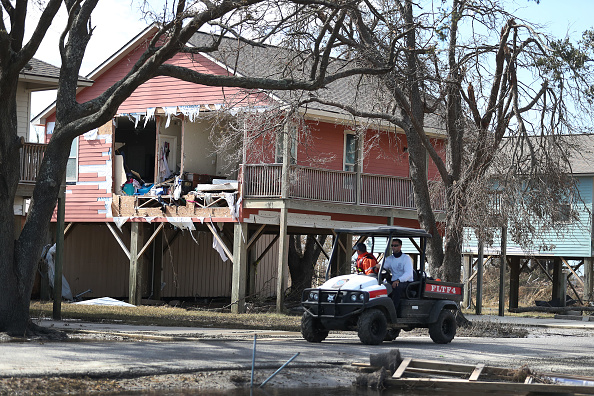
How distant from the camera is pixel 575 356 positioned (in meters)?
15.4

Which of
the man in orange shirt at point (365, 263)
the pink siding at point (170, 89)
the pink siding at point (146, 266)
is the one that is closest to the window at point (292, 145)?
the pink siding at point (170, 89)

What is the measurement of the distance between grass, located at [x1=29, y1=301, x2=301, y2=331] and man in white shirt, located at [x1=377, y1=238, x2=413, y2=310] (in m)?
4.09

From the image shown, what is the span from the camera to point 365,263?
15.7 m

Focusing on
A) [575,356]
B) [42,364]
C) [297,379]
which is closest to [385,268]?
[575,356]

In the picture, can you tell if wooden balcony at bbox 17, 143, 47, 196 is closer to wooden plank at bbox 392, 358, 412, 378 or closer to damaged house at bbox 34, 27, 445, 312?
damaged house at bbox 34, 27, 445, 312

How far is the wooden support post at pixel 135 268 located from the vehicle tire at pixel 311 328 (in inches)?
564

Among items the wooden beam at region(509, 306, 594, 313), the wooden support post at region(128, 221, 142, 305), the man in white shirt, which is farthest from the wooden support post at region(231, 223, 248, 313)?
the wooden beam at region(509, 306, 594, 313)

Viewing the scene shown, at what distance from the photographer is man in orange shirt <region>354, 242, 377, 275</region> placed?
15.6m

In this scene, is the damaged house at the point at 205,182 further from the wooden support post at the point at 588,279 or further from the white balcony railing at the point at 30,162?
the wooden support post at the point at 588,279

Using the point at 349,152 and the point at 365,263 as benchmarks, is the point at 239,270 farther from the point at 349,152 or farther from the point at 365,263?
the point at 365,263

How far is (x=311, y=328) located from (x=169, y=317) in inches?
285

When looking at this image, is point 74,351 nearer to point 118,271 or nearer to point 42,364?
point 42,364

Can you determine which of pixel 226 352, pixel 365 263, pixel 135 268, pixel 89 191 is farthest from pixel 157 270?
pixel 226 352

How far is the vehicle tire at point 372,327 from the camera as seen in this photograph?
14805 millimetres
